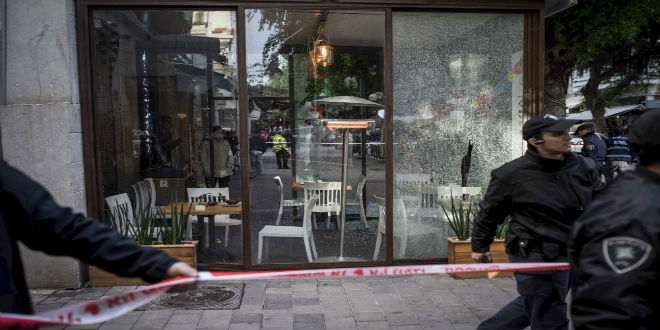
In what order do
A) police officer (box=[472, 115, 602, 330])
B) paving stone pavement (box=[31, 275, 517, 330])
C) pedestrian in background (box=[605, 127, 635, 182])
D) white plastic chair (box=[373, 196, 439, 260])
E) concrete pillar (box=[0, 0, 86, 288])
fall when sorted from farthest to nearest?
pedestrian in background (box=[605, 127, 635, 182]), white plastic chair (box=[373, 196, 439, 260]), concrete pillar (box=[0, 0, 86, 288]), paving stone pavement (box=[31, 275, 517, 330]), police officer (box=[472, 115, 602, 330])

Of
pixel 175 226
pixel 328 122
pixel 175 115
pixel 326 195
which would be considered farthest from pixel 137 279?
pixel 328 122

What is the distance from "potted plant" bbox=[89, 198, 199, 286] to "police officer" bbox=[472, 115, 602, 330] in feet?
11.4

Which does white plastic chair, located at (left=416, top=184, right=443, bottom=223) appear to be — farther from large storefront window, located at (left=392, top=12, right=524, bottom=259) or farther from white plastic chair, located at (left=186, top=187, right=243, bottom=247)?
white plastic chair, located at (left=186, top=187, right=243, bottom=247)

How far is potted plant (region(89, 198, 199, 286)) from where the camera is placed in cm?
539

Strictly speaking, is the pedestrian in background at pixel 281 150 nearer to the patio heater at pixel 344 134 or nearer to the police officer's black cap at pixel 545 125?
the patio heater at pixel 344 134

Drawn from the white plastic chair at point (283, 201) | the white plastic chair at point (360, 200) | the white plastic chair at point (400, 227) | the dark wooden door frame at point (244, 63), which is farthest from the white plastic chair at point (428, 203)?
the white plastic chair at point (283, 201)

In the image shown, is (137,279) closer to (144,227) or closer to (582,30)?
(144,227)

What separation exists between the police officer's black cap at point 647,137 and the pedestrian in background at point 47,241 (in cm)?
182

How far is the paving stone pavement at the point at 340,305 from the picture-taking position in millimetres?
4289

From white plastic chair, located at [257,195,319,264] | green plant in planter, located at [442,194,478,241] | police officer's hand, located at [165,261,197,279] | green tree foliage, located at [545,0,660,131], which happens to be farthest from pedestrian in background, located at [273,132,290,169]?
green tree foliage, located at [545,0,660,131]

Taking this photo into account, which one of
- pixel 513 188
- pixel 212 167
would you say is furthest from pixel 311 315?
pixel 212 167

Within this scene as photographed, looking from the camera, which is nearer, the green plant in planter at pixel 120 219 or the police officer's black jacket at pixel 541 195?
the police officer's black jacket at pixel 541 195

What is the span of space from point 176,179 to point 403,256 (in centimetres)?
307

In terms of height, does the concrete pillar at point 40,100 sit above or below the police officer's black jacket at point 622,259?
above
